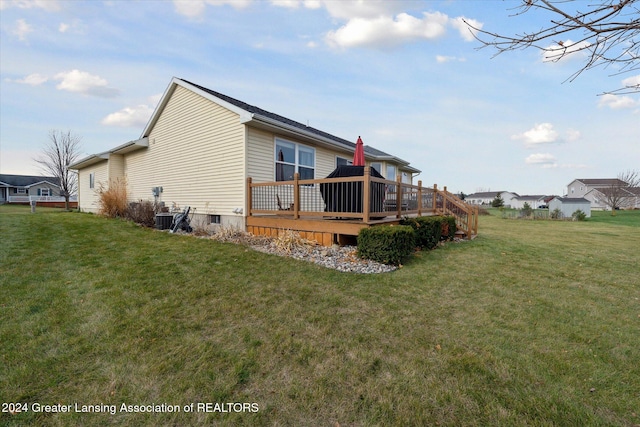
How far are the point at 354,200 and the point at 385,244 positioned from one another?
1.61 meters

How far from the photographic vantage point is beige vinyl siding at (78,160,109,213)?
16.0 meters

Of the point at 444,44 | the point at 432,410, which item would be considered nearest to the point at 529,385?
the point at 432,410

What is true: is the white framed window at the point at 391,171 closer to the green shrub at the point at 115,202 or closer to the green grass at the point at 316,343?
the green grass at the point at 316,343

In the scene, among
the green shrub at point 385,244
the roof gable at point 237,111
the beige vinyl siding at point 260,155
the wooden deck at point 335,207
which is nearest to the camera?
the green shrub at point 385,244

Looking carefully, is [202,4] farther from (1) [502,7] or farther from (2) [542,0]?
(2) [542,0]

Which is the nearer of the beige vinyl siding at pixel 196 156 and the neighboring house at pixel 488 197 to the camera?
the beige vinyl siding at pixel 196 156

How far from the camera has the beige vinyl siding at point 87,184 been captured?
16.0m

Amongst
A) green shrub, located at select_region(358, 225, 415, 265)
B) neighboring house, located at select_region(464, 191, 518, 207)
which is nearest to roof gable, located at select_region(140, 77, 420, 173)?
green shrub, located at select_region(358, 225, 415, 265)

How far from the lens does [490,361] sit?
2584mm

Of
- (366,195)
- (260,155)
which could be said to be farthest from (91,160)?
(366,195)

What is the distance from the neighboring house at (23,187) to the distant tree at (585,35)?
53293mm

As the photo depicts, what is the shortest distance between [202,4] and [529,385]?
1054cm

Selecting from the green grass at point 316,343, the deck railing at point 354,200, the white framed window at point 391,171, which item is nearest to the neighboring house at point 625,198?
the white framed window at point 391,171

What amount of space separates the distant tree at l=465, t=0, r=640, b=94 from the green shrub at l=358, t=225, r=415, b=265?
3.51m
